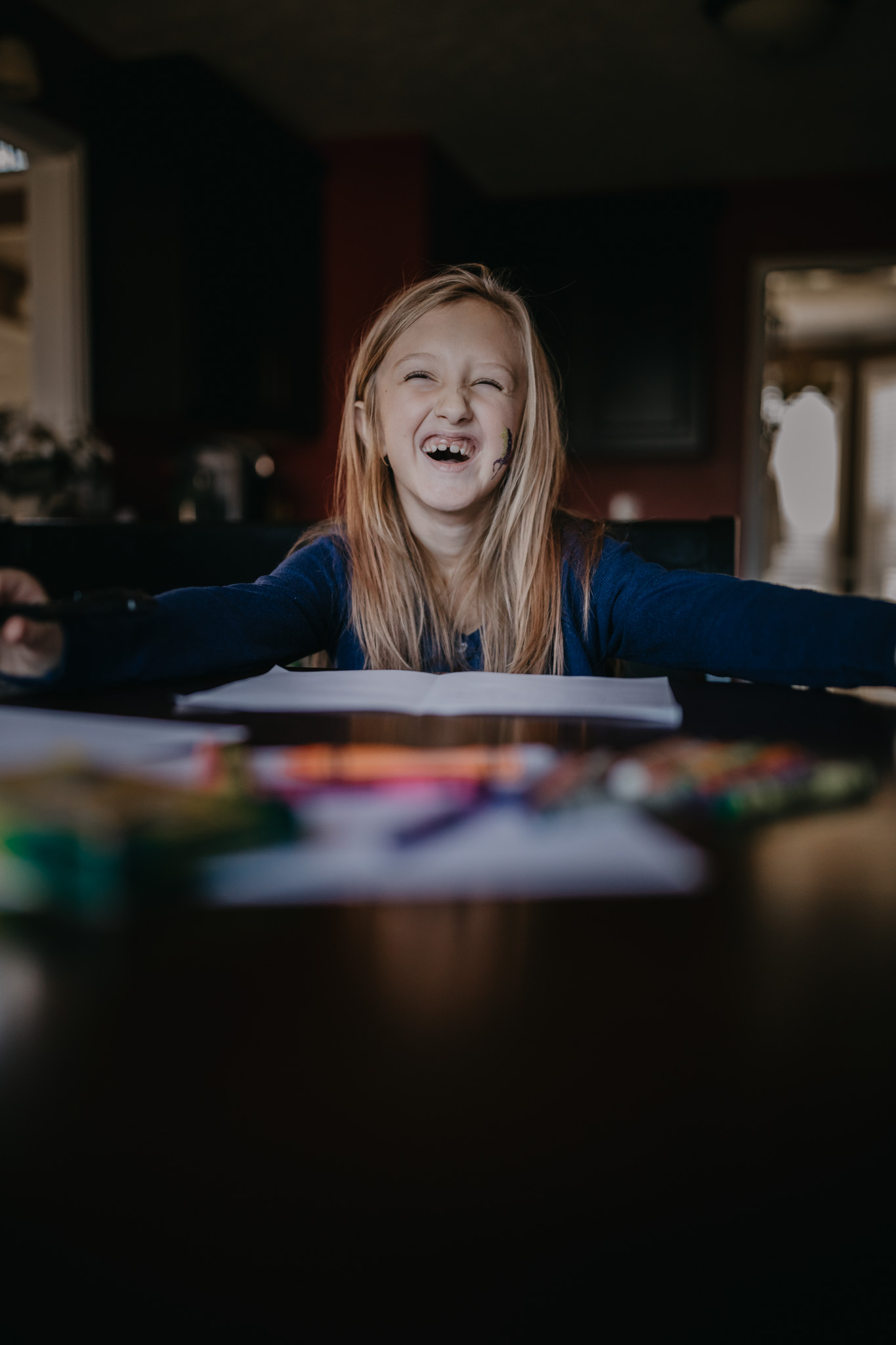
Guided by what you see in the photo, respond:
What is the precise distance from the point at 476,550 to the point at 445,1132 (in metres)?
1.05

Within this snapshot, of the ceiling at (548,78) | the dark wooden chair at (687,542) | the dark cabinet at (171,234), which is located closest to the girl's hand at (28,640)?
the dark wooden chair at (687,542)

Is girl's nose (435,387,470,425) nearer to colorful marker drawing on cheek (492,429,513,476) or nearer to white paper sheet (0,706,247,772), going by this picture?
colorful marker drawing on cheek (492,429,513,476)

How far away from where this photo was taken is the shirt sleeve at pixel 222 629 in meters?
0.74

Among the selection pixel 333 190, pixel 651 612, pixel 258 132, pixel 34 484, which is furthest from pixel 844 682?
pixel 333 190

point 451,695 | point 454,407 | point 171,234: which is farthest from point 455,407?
point 171,234

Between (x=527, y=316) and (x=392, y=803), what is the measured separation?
99 centimetres

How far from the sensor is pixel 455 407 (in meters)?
1.13

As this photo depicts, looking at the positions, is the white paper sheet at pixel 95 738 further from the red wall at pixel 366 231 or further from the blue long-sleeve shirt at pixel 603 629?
the red wall at pixel 366 231

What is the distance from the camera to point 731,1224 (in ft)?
0.61

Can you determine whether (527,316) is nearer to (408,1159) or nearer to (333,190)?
(408,1159)

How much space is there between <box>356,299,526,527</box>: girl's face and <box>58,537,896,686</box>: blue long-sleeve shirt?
14 centimetres

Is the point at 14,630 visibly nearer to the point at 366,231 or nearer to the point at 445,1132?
the point at 445,1132

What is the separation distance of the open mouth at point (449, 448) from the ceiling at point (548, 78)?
2.19 meters

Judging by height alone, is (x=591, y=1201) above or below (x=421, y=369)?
below
